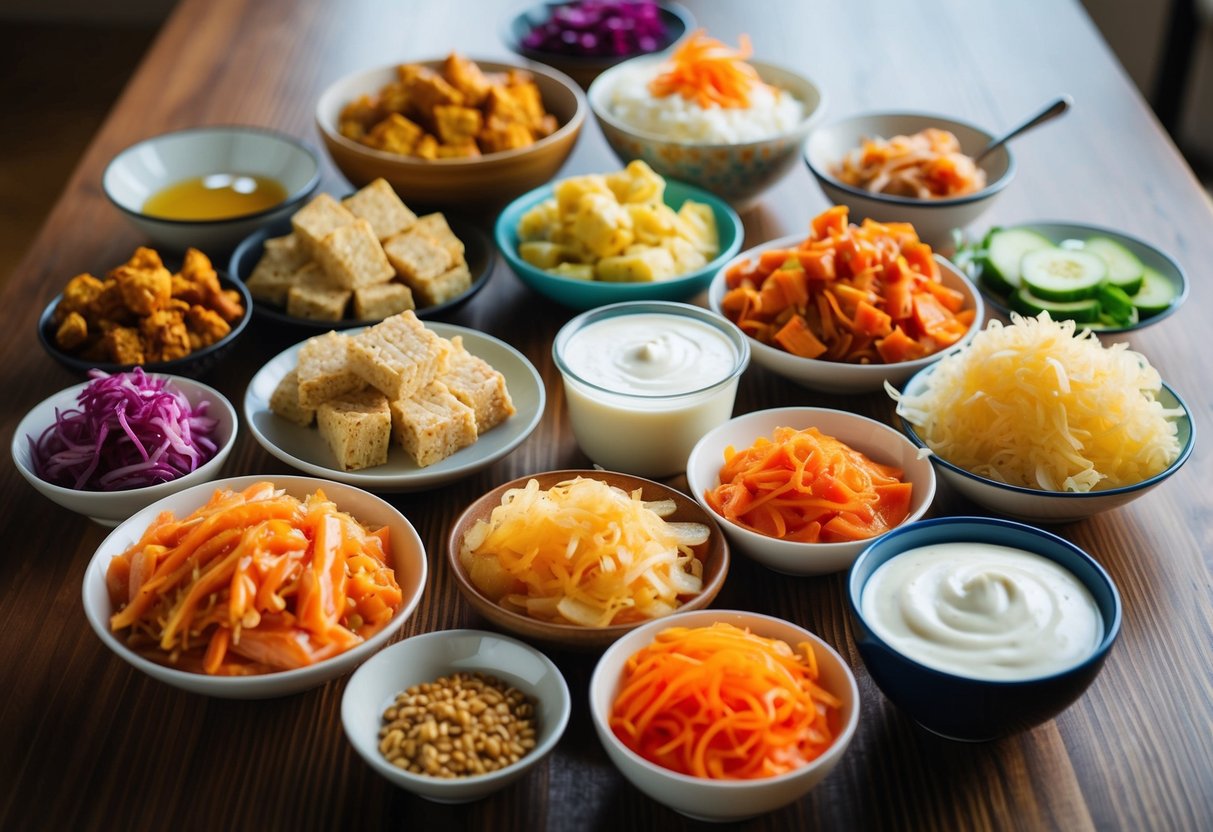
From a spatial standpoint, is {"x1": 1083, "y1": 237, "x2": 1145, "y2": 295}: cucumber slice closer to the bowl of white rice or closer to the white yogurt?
the bowl of white rice

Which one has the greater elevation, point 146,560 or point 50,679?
point 146,560

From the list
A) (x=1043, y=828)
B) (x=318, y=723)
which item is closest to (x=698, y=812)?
(x=1043, y=828)

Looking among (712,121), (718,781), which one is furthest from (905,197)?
(718,781)

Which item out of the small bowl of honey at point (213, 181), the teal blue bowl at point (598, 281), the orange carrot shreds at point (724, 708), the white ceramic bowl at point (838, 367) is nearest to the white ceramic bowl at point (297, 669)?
the orange carrot shreds at point (724, 708)

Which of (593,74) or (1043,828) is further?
(593,74)

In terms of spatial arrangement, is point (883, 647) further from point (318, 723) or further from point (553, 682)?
point (318, 723)

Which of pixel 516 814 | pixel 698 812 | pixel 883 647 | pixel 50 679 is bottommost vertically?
pixel 50 679

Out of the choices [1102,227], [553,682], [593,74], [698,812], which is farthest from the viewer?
[593,74]

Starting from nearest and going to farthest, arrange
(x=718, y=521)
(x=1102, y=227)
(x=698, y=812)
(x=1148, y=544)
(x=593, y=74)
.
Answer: (x=698, y=812)
(x=718, y=521)
(x=1148, y=544)
(x=1102, y=227)
(x=593, y=74)
